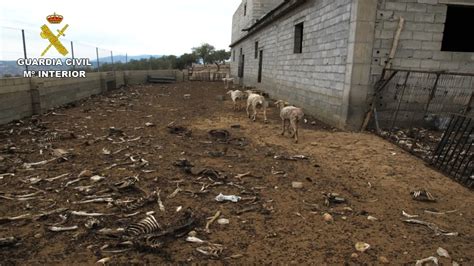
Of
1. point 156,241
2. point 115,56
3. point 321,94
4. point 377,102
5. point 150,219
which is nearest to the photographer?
point 156,241

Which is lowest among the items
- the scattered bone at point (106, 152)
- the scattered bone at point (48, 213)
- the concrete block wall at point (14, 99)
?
the scattered bone at point (48, 213)

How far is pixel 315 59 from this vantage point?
34.9ft

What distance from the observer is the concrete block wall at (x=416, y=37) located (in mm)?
7902

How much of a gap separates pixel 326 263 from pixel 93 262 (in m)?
2.16

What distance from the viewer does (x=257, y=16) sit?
2555 centimetres

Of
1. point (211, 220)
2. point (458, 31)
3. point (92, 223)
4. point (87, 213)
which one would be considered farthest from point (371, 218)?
point (458, 31)

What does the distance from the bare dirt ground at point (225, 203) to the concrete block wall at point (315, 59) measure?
193 centimetres

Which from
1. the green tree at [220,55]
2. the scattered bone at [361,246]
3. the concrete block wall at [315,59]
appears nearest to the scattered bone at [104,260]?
the scattered bone at [361,246]

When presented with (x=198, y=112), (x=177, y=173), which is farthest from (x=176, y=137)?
(x=198, y=112)

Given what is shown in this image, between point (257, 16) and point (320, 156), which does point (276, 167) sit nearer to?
point (320, 156)

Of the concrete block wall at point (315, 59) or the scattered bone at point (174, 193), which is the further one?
the concrete block wall at point (315, 59)

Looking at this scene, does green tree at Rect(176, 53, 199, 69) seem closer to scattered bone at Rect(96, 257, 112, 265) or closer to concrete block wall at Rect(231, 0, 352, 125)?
concrete block wall at Rect(231, 0, 352, 125)

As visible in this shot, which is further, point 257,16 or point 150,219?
A: point 257,16

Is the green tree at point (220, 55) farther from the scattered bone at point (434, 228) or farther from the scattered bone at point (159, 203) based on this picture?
the scattered bone at point (434, 228)
